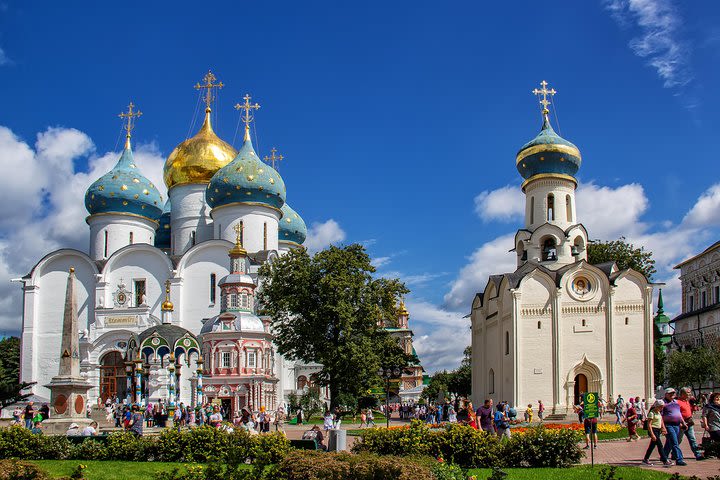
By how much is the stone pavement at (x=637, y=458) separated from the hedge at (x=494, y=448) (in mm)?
1130

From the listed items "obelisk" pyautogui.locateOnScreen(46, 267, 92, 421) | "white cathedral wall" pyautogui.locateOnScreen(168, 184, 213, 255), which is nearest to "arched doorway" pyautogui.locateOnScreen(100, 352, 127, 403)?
"white cathedral wall" pyautogui.locateOnScreen(168, 184, 213, 255)

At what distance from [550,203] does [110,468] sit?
27.0 meters

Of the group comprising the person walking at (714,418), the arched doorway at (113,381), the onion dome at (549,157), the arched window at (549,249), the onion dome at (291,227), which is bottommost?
the arched doorway at (113,381)

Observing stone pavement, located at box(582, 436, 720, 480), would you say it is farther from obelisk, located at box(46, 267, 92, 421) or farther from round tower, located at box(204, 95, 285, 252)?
round tower, located at box(204, 95, 285, 252)

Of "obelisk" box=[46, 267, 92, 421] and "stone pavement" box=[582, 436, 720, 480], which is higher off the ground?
"obelisk" box=[46, 267, 92, 421]

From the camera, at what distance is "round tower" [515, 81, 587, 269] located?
115ft

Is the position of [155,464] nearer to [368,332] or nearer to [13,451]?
[13,451]

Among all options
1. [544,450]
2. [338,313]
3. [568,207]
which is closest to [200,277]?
[338,313]

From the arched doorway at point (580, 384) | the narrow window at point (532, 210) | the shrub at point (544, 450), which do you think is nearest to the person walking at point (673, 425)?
the shrub at point (544, 450)

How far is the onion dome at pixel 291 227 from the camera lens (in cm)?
4903

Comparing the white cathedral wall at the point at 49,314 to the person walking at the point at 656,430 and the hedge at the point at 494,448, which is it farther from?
the person walking at the point at 656,430

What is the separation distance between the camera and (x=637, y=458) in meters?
14.5

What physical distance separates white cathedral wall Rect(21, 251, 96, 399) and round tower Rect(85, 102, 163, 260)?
1762mm

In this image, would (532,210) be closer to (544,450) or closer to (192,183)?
(192,183)
